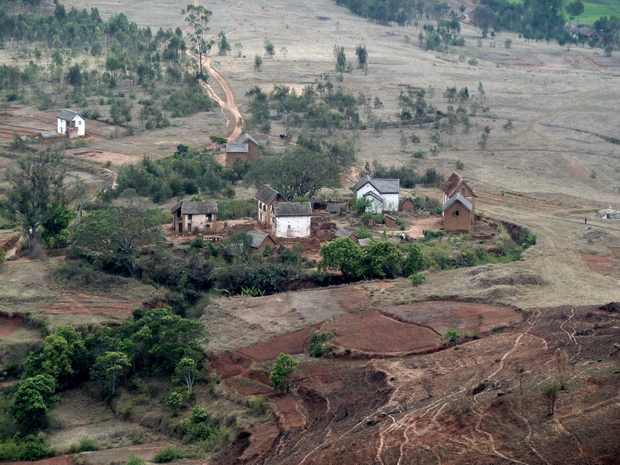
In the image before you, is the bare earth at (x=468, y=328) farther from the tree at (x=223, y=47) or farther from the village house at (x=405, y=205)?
the tree at (x=223, y=47)

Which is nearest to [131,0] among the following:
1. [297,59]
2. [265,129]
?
[297,59]

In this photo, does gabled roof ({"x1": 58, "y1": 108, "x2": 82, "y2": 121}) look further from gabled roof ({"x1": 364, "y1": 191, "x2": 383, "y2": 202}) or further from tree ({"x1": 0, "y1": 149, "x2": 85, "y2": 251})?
gabled roof ({"x1": 364, "y1": 191, "x2": 383, "y2": 202})

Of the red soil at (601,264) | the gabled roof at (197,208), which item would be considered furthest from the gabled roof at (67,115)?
the red soil at (601,264)

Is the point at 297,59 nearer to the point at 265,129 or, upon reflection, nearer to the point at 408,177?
the point at 265,129

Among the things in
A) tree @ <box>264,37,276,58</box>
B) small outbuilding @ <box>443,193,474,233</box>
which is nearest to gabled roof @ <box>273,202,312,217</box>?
small outbuilding @ <box>443,193,474,233</box>

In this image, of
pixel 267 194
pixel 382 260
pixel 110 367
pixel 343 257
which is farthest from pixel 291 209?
pixel 110 367

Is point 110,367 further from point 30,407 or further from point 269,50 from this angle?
point 269,50

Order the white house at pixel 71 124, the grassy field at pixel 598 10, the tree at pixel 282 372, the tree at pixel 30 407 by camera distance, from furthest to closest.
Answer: the grassy field at pixel 598 10 → the white house at pixel 71 124 → the tree at pixel 282 372 → the tree at pixel 30 407
